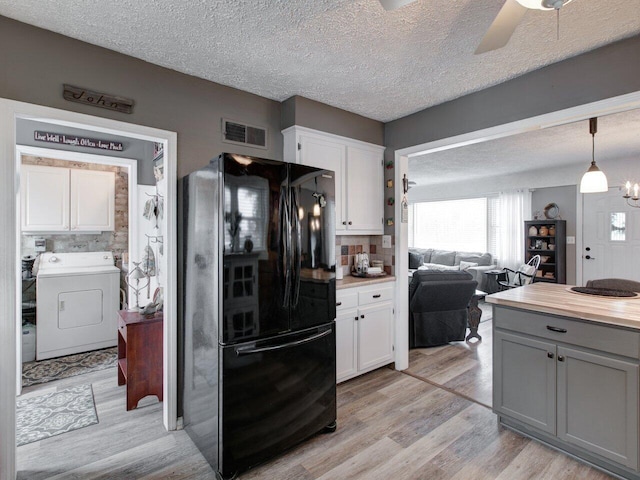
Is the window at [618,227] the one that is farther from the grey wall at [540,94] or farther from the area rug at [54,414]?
the area rug at [54,414]

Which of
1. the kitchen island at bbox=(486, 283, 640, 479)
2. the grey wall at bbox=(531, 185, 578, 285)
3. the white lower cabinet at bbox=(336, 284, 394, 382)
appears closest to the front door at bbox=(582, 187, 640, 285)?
the grey wall at bbox=(531, 185, 578, 285)

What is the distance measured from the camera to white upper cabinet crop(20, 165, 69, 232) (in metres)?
3.75

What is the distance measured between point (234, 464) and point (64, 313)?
9.74 ft

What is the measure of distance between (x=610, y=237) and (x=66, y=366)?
7676 millimetres

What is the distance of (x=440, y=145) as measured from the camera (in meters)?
3.04

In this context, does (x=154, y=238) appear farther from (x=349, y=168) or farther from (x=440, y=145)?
(x=440, y=145)

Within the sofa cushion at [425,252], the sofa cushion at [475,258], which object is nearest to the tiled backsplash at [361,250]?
the sofa cushion at [475,258]

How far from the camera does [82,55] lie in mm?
2006

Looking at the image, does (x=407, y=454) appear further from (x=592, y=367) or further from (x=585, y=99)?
(x=585, y=99)

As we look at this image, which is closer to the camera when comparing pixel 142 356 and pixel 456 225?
pixel 142 356

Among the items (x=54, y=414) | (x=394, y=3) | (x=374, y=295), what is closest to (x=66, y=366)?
(x=54, y=414)

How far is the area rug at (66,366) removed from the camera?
123 inches

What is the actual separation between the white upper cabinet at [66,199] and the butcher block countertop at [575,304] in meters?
4.44

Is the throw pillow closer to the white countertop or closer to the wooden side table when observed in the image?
the white countertop
